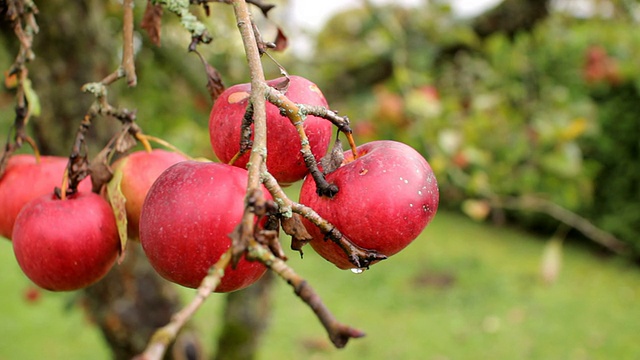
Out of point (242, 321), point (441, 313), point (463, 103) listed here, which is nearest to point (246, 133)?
point (242, 321)

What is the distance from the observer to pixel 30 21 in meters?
1.02

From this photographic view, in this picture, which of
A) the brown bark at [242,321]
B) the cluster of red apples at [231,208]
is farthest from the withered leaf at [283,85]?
the brown bark at [242,321]

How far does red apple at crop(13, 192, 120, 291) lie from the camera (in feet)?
2.75

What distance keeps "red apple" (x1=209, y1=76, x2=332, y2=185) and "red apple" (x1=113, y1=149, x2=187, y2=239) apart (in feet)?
0.55

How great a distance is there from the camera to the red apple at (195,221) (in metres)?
0.68

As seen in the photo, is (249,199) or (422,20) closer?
(249,199)

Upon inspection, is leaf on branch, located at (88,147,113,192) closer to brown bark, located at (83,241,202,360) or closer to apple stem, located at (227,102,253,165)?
apple stem, located at (227,102,253,165)

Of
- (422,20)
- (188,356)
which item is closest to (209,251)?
(188,356)

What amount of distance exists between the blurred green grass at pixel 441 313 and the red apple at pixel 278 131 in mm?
3768

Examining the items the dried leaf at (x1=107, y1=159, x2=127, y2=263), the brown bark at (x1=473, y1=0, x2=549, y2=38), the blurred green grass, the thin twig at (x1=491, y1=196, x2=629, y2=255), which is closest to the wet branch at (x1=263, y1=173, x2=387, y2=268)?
the dried leaf at (x1=107, y1=159, x2=127, y2=263)

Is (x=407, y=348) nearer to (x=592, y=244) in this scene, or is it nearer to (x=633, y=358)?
(x=633, y=358)

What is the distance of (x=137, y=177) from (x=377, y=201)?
1.22 ft

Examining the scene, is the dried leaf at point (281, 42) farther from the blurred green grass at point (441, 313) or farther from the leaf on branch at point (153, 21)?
the blurred green grass at point (441, 313)

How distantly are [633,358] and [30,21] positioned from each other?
4.89 metres
